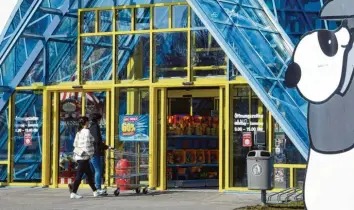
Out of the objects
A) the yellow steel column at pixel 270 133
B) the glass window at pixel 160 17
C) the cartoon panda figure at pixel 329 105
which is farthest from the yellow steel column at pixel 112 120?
the cartoon panda figure at pixel 329 105

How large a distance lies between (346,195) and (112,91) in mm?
8986

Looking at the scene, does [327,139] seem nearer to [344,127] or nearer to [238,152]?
[344,127]

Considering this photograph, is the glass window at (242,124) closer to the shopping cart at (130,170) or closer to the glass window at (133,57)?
the shopping cart at (130,170)

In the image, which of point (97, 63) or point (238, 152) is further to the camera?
point (97, 63)

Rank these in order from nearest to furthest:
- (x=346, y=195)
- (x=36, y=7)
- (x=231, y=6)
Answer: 1. (x=346, y=195)
2. (x=231, y=6)
3. (x=36, y=7)

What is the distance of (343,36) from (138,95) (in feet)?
27.6

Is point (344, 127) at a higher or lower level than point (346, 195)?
higher

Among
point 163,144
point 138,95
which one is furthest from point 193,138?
point 138,95

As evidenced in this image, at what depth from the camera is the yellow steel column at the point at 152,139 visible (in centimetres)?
1858

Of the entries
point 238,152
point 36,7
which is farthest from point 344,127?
point 36,7

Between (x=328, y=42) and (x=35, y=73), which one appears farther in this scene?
(x=35, y=73)

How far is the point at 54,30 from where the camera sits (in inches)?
778

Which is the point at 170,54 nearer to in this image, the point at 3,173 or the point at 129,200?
the point at 129,200

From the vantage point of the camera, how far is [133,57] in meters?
19.2
